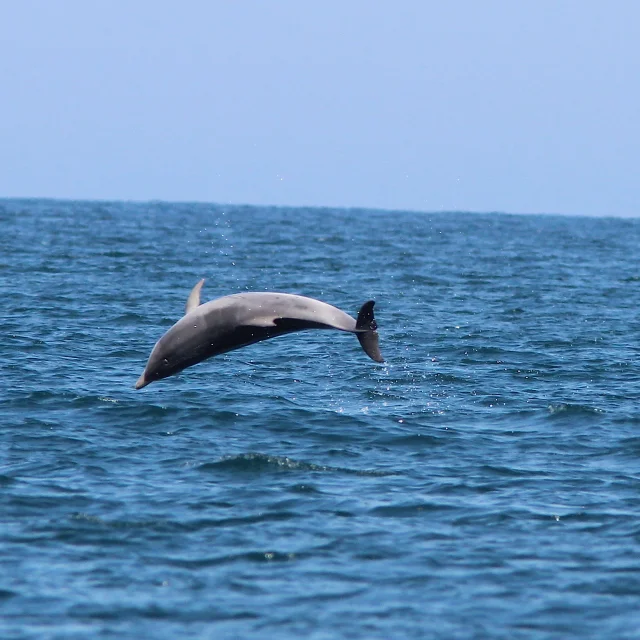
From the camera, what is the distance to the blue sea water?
11.7 meters

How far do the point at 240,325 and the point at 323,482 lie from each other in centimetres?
254

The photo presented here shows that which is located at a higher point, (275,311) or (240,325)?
(275,311)

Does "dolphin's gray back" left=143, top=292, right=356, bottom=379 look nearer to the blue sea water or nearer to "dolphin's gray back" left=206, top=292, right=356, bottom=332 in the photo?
"dolphin's gray back" left=206, top=292, right=356, bottom=332

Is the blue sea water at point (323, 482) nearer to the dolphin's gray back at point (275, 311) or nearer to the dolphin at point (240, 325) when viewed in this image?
the dolphin at point (240, 325)

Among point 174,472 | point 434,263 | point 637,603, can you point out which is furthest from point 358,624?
point 434,263

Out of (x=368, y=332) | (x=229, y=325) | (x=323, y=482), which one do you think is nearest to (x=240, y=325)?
(x=229, y=325)

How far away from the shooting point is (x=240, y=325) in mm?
15562

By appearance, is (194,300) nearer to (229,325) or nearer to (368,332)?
(229,325)

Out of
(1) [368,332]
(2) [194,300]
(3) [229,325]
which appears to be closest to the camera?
(1) [368,332]

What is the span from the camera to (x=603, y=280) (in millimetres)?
51156

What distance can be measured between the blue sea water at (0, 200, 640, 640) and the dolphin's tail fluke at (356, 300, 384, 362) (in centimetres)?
193

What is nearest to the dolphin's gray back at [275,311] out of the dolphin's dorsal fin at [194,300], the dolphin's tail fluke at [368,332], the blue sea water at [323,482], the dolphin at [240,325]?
the dolphin at [240,325]

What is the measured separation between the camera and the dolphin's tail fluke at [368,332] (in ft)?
50.1

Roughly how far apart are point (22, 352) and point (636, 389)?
44.3 feet
